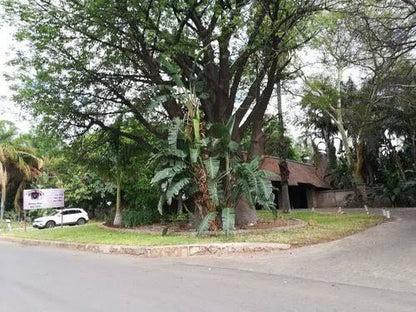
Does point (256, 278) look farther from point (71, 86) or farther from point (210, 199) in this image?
point (71, 86)

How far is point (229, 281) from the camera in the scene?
7625mm

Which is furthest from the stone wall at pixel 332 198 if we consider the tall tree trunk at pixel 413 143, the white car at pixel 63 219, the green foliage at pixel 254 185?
the white car at pixel 63 219

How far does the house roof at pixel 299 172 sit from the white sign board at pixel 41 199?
1357cm

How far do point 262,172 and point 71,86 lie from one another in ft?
28.4

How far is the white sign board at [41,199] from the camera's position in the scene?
22.2 metres

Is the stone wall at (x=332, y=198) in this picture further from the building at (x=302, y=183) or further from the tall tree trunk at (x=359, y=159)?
the tall tree trunk at (x=359, y=159)

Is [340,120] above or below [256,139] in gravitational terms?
above

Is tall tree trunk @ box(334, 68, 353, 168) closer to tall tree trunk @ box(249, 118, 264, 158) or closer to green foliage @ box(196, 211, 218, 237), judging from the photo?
tall tree trunk @ box(249, 118, 264, 158)

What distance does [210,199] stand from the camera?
44.6 feet

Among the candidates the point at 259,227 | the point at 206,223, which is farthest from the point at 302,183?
the point at 206,223

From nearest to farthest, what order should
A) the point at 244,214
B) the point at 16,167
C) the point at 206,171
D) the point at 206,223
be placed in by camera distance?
the point at 206,223 < the point at 206,171 < the point at 244,214 < the point at 16,167

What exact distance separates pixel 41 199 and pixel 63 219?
9.61m

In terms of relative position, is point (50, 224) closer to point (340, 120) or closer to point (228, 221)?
point (340, 120)

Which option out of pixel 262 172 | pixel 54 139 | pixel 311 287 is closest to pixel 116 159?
pixel 54 139
